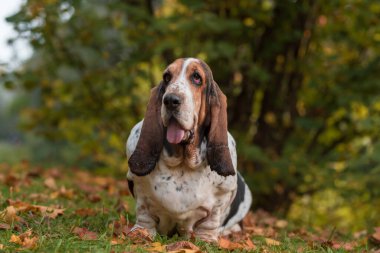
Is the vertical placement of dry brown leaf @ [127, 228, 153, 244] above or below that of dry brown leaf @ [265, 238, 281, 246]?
above

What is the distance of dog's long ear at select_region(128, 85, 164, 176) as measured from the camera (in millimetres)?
3703

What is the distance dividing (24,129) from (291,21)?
4.43 m

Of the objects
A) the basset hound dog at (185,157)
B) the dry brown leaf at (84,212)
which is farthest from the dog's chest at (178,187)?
the dry brown leaf at (84,212)

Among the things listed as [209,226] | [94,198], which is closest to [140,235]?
[209,226]

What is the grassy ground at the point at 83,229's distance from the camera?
10.6ft

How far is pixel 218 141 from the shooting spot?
375cm

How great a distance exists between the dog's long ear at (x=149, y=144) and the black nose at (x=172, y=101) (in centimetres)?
27

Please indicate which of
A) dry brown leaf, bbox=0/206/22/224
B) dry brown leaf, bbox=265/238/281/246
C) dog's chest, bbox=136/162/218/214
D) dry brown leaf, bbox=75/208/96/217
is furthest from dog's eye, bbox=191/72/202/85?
dry brown leaf, bbox=75/208/96/217

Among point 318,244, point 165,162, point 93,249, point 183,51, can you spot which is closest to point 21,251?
point 93,249

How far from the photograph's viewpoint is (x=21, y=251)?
2984mm

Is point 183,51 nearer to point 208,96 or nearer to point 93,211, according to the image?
point 93,211

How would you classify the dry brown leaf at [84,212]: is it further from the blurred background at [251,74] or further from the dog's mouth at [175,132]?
→ the blurred background at [251,74]

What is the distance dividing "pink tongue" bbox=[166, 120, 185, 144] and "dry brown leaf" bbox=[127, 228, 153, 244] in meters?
0.64

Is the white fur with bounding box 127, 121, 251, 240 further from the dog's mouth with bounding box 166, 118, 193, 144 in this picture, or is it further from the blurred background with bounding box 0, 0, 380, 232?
the blurred background with bounding box 0, 0, 380, 232
